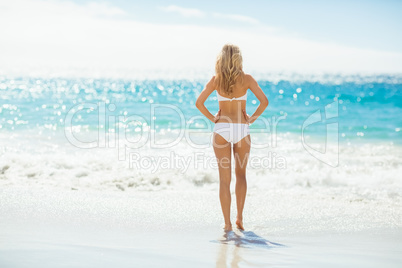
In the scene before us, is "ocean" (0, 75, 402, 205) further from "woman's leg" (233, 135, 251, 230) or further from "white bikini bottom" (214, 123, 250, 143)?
"white bikini bottom" (214, 123, 250, 143)

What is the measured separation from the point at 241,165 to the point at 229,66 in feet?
3.36

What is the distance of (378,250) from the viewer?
172 inches

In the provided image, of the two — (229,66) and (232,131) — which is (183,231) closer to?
(232,131)

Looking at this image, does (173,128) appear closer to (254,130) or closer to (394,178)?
(254,130)

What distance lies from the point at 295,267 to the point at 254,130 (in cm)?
972

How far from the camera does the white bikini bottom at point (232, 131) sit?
4793mm

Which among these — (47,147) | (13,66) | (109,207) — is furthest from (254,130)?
(13,66)

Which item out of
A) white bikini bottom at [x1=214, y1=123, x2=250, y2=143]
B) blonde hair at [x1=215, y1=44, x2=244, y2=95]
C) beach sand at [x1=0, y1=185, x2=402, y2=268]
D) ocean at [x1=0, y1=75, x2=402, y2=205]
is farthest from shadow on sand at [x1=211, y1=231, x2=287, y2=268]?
ocean at [x1=0, y1=75, x2=402, y2=205]

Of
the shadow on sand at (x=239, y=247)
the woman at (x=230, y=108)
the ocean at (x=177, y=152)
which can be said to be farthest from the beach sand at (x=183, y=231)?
the ocean at (x=177, y=152)

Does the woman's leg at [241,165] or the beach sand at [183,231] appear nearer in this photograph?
the beach sand at [183,231]

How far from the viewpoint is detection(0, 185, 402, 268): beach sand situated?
389 centimetres

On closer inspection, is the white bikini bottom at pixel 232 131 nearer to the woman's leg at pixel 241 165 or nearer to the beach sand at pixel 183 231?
the woman's leg at pixel 241 165

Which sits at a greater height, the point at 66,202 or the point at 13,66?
the point at 13,66

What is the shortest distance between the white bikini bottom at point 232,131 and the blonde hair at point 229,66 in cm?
39
